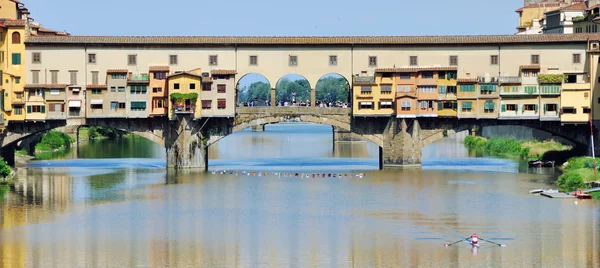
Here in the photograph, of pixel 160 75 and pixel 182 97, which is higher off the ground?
pixel 160 75

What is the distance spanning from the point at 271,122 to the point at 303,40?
17.5ft

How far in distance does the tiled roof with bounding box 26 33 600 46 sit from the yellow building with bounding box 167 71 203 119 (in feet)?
7.52

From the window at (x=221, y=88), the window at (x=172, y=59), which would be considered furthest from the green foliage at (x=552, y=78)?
the window at (x=172, y=59)

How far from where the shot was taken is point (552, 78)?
74.5 metres

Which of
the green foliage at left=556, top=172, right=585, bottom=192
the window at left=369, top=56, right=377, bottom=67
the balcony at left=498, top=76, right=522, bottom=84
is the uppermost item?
the window at left=369, top=56, right=377, bottom=67

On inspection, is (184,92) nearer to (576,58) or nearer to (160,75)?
(160,75)

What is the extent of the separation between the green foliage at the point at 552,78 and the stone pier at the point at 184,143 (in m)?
Result: 20.6

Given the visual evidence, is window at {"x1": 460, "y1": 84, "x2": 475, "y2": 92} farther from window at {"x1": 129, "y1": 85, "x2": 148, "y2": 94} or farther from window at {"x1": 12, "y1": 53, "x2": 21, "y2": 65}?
window at {"x1": 12, "y1": 53, "x2": 21, "y2": 65}

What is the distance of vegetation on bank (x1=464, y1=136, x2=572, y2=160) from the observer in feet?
279

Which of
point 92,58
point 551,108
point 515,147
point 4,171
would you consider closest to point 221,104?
point 92,58

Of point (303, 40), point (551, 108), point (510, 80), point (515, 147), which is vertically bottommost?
point (515, 147)

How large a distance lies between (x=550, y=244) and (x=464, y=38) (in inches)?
1279

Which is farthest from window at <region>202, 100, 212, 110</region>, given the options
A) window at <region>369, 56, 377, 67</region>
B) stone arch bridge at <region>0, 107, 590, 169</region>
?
window at <region>369, 56, 377, 67</region>

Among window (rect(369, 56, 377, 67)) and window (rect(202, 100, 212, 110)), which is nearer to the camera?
window (rect(202, 100, 212, 110))
